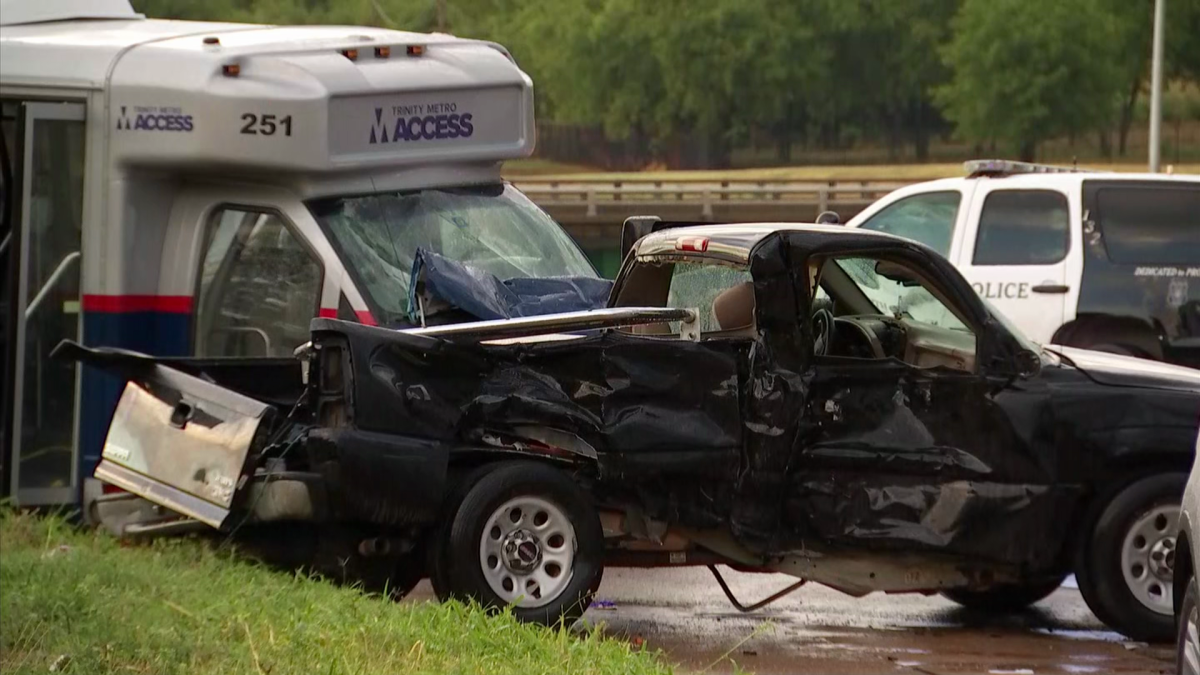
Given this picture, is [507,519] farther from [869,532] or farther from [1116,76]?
[1116,76]

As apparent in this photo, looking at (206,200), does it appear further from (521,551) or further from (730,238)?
(521,551)

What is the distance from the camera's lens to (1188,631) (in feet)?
19.4

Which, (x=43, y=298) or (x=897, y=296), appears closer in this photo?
(x=897, y=296)

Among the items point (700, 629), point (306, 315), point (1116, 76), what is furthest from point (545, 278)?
point (1116, 76)

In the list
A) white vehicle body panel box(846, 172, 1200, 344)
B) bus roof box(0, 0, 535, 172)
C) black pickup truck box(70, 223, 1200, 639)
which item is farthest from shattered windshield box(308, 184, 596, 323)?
white vehicle body panel box(846, 172, 1200, 344)

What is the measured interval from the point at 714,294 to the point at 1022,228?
5.82 meters

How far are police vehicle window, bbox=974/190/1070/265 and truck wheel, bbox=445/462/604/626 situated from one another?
677cm

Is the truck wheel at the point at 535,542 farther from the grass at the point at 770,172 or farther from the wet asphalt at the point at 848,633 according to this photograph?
the grass at the point at 770,172

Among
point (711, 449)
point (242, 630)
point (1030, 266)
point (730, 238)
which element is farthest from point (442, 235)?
point (1030, 266)

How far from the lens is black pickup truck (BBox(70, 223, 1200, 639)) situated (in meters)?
8.22

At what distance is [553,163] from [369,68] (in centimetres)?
6189

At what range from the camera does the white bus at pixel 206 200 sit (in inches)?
416

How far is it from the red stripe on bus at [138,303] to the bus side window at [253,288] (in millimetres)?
104

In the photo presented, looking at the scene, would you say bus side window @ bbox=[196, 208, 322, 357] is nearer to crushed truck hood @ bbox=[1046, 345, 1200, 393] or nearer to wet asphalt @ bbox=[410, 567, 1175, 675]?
wet asphalt @ bbox=[410, 567, 1175, 675]
